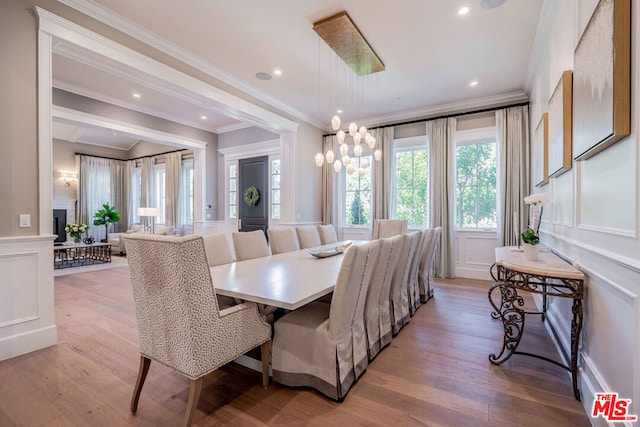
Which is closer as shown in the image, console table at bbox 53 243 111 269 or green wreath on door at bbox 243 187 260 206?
console table at bbox 53 243 111 269

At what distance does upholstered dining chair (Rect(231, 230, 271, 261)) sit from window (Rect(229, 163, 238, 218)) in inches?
147

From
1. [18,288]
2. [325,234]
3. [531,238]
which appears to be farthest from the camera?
[325,234]

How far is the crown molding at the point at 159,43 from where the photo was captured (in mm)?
2602

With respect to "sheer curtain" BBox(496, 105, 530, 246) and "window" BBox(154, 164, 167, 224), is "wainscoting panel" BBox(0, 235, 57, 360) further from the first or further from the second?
"window" BBox(154, 164, 167, 224)

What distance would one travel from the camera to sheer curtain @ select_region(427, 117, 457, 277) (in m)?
4.92

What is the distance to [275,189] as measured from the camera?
6.20 m

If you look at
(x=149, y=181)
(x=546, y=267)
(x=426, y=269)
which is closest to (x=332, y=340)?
(x=546, y=267)

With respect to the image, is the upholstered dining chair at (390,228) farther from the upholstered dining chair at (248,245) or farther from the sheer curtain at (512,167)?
the upholstered dining chair at (248,245)

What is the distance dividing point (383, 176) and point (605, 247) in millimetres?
4122

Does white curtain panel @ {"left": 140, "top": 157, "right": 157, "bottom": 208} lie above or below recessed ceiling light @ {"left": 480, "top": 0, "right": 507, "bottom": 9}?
below

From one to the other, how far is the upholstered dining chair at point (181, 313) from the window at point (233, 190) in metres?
5.18

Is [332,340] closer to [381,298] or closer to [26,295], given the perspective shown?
[381,298]

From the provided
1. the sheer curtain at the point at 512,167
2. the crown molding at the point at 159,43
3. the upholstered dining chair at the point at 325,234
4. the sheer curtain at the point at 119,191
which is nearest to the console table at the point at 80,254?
the sheer curtain at the point at 119,191

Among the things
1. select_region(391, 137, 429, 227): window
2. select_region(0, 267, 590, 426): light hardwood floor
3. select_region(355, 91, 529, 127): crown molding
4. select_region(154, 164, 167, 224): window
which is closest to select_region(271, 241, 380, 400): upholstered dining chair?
select_region(0, 267, 590, 426): light hardwood floor
